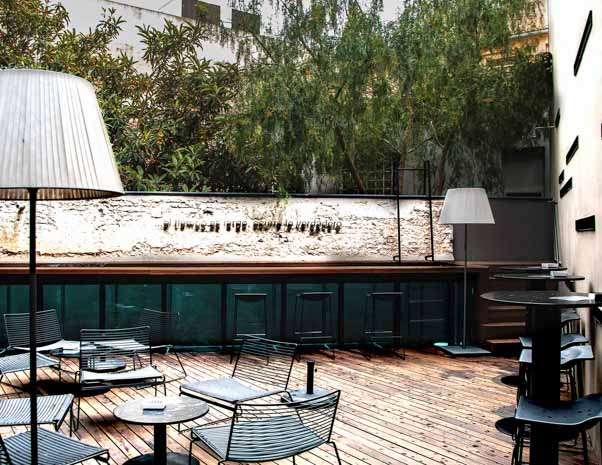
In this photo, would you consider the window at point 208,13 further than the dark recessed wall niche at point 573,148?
Yes

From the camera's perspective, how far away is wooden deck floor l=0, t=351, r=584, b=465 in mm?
4207

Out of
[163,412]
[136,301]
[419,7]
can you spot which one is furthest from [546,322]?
[419,7]

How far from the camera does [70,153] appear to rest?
187cm

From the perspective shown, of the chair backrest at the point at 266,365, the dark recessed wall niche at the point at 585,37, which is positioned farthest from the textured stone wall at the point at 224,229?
the dark recessed wall niche at the point at 585,37

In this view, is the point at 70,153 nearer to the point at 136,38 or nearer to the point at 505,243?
the point at 505,243

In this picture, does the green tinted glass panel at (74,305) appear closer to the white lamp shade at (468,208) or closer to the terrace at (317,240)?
the terrace at (317,240)

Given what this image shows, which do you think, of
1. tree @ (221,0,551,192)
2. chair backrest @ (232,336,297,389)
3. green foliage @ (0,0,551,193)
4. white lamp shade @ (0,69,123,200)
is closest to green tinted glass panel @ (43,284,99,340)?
chair backrest @ (232,336,297,389)

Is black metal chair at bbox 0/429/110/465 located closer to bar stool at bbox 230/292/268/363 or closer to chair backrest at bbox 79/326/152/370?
chair backrest at bbox 79/326/152/370

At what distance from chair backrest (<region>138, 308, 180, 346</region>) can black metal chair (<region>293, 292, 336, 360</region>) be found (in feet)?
4.84

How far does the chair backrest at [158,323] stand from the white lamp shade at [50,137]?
4.42 m

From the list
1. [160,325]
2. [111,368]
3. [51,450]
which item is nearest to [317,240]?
[160,325]

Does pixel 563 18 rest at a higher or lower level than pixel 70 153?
higher

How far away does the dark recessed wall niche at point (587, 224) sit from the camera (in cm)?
443

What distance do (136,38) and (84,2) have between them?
3.60 ft
